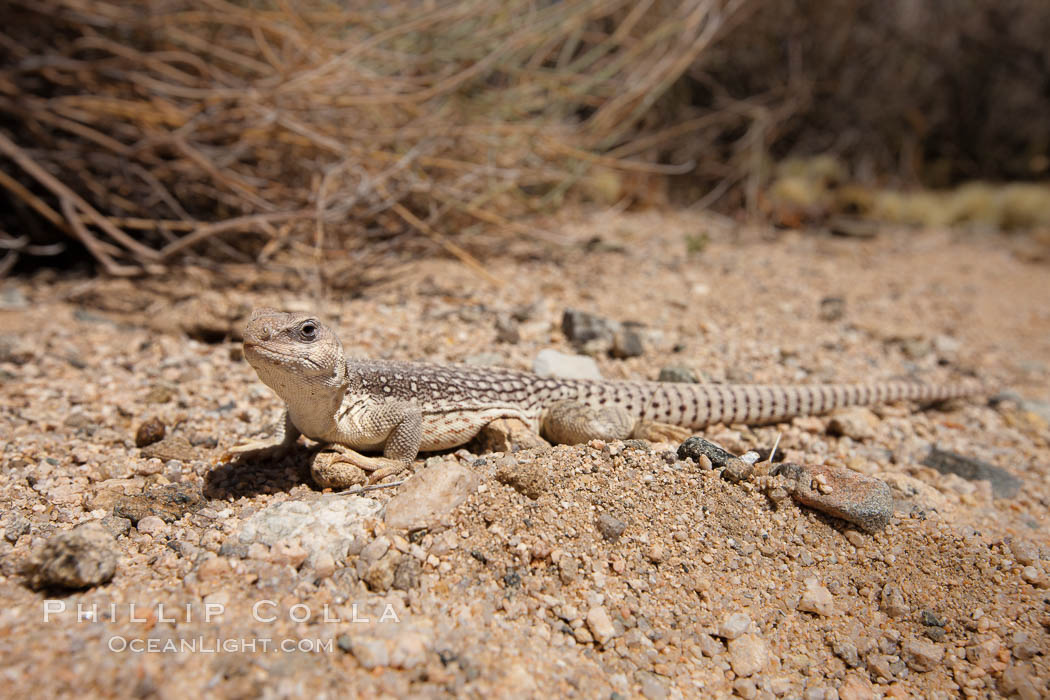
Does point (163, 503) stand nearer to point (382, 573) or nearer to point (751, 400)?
point (382, 573)

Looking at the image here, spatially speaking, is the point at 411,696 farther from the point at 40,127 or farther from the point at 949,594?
the point at 40,127

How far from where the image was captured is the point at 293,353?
2.61 m

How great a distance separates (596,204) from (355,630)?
6728 millimetres

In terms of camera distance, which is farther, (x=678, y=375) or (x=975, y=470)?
(x=678, y=375)

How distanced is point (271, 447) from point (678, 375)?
2.19 metres

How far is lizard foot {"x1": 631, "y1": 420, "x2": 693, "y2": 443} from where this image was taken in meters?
3.28

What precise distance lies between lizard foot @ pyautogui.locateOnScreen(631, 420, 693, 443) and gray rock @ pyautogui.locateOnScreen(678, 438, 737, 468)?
0.60ft

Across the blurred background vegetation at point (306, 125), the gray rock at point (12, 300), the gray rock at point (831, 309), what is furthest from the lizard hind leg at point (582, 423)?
the gray rock at point (12, 300)

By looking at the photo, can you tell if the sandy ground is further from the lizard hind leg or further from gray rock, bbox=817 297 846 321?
gray rock, bbox=817 297 846 321

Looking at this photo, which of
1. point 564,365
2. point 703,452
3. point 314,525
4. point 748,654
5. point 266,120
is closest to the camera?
point 748,654

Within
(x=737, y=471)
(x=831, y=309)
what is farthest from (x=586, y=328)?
(x=831, y=309)

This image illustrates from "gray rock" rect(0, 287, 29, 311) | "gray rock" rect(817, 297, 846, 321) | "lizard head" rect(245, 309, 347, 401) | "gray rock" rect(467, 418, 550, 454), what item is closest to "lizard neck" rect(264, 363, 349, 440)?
"lizard head" rect(245, 309, 347, 401)

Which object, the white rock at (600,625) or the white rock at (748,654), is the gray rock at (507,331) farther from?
the white rock at (748,654)

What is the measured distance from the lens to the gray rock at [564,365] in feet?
12.6
